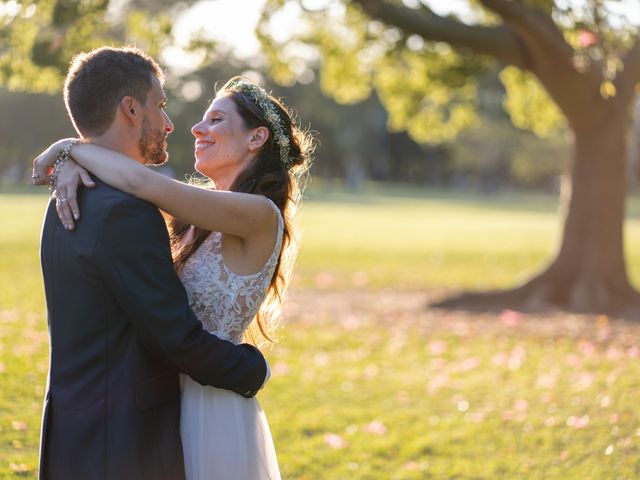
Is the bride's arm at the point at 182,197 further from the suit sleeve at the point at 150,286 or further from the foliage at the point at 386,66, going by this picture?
the foliage at the point at 386,66

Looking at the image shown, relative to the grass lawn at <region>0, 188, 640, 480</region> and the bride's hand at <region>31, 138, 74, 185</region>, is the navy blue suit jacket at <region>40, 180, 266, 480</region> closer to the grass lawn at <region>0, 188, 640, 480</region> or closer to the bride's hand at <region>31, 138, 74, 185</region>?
the bride's hand at <region>31, 138, 74, 185</region>

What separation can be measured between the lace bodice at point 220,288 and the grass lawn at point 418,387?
3305 millimetres

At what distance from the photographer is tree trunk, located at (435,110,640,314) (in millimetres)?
15391

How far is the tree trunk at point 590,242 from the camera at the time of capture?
50.5 ft

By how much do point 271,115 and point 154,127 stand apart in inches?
24.9

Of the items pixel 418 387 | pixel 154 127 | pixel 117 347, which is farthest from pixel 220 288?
→ pixel 418 387

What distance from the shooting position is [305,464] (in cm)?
668

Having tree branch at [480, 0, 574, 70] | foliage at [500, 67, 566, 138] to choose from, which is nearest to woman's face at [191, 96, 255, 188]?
tree branch at [480, 0, 574, 70]

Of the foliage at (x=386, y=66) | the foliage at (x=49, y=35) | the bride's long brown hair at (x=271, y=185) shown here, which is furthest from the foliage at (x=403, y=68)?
the bride's long brown hair at (x=271, y=185)

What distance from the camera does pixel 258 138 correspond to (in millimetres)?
3502

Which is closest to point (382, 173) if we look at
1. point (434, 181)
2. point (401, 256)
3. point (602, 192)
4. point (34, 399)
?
point (434, 181)

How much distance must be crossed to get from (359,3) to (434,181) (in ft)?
266

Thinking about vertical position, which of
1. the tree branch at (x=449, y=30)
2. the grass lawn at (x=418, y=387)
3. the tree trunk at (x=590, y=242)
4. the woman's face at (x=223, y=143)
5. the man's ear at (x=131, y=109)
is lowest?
the grass lawn at (x=418, y=387)

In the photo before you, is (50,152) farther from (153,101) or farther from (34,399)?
(34,399)
